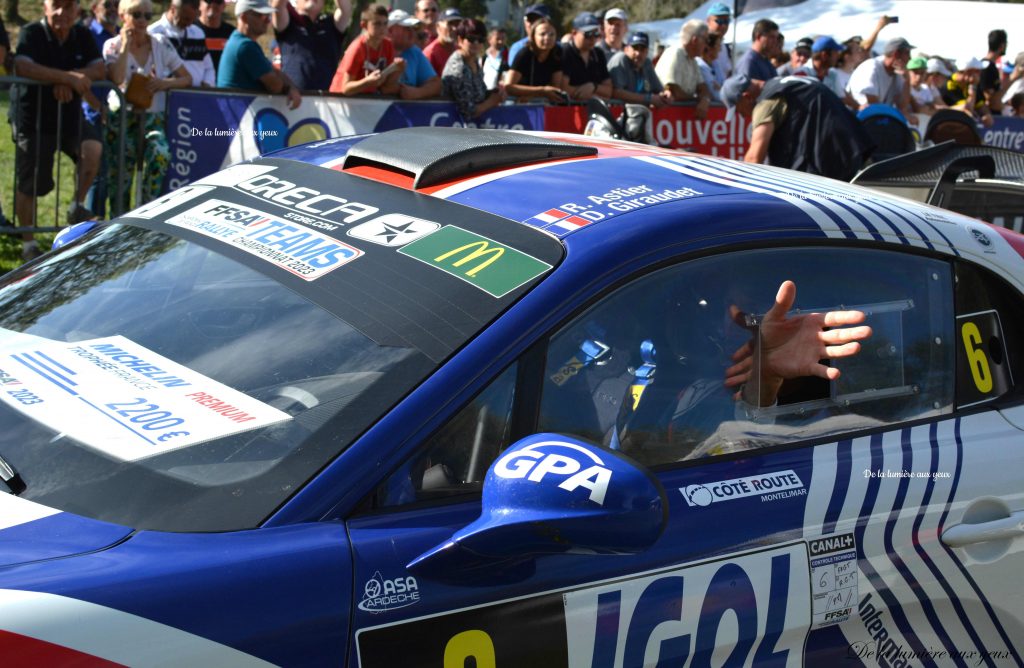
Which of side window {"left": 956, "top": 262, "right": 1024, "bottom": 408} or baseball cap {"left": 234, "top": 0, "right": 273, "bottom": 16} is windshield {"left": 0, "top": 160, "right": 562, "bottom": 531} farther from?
baseball cap {"left": 234, "top": 0, "right": 273, "bottom": 16}

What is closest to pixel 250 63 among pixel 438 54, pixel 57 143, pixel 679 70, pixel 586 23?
pixel 57 143

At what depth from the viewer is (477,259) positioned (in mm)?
2254

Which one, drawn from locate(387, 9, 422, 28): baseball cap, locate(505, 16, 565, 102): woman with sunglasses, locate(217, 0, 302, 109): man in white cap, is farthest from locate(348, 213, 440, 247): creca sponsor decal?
locate(505, 16, 565, 102): woman with sunglasses

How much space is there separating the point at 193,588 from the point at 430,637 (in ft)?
1.22

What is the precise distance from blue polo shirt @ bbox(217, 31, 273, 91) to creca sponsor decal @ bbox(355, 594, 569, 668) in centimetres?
646

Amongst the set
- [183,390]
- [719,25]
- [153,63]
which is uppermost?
[719,25]

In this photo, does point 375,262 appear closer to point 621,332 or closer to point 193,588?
point 621,332

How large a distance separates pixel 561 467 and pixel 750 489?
0.54m

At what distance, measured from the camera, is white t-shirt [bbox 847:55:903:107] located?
11.4 metres

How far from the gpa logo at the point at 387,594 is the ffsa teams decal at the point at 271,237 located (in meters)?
0.70

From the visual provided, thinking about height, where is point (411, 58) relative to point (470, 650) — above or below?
above

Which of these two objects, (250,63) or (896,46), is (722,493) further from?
(896,46)

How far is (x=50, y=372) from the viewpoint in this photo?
228cm

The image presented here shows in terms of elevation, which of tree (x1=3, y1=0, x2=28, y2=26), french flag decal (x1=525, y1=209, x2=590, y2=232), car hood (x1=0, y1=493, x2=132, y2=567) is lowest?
car hood (x1=0, y1=493, x2=132, y2=567)
